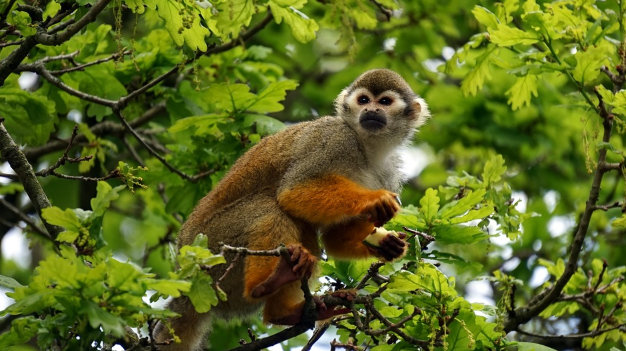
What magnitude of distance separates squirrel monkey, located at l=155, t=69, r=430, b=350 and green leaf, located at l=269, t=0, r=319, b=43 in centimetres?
93

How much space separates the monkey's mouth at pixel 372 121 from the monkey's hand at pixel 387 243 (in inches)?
54.4

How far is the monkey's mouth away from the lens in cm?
739

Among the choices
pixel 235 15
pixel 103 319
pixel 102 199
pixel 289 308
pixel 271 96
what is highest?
pixel 235 15

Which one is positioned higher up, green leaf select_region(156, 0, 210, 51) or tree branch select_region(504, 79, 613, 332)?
green leaf select_region(156, 0, 210, 51)

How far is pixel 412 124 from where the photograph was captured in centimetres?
801

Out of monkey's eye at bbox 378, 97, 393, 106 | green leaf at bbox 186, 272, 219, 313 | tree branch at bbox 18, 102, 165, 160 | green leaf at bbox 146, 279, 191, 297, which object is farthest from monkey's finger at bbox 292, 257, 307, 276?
tree branch at bbox 18, 102, 165, 160

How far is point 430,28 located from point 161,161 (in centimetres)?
494

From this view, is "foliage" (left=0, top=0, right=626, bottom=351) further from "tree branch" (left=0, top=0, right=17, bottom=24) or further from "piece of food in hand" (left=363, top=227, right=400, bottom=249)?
"piece of food in hand" (left=363, top=227, right=400, bottom=249)

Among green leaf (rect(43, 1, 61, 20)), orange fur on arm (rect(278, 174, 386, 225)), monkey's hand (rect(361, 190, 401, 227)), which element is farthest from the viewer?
green leaf (rect(43, 1, 61, 20))

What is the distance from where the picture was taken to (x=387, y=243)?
6.02m

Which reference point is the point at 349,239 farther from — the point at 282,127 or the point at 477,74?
the point at 477,74

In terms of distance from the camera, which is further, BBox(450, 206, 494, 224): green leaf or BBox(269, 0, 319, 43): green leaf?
BBox(269, 0, 319, 43): green leaf

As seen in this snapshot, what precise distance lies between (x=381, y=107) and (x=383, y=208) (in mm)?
1774

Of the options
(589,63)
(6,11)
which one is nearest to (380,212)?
(589,63)
